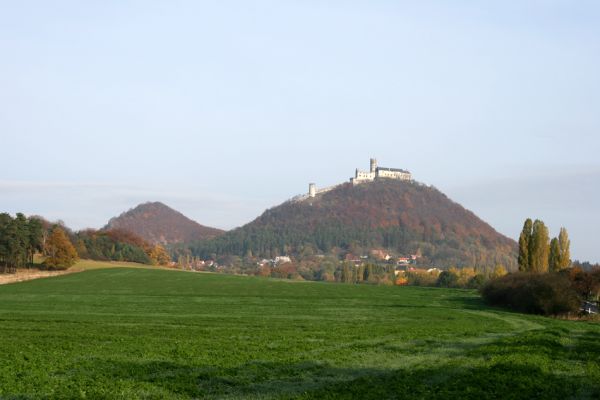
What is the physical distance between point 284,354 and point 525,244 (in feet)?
233

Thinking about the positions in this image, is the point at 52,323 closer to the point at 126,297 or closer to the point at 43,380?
the point at 43,380

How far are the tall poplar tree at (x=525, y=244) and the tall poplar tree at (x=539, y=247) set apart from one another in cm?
59

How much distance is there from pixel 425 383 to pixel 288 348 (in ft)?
31.3

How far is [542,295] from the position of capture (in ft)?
207

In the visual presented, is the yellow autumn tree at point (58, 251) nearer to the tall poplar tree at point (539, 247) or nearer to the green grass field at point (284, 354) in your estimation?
the green grass field at point (284, 354)

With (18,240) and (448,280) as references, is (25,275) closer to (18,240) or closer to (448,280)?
(18,240)

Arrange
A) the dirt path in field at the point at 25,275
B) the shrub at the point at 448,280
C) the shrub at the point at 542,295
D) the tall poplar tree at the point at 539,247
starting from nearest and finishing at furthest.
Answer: the shrub at the point at 542,295 → the tall poplar tree at the point at 539,247 → the dirt path in field at the point at 25,275 → the shrub at the point at 448,280

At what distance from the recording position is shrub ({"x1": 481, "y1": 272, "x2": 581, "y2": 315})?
62.2m

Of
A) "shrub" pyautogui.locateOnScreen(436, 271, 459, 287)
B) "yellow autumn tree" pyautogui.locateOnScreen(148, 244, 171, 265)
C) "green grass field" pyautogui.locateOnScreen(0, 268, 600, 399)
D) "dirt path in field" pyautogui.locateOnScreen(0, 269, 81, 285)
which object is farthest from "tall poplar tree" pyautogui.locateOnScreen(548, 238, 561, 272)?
"yellow autumn tree" pyautogui.locateOnScreen(148, 244, 171, 265)

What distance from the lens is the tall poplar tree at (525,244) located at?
3607 inches

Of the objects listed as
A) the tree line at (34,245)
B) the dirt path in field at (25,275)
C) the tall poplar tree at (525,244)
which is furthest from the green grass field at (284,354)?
the tree line at (34,245)

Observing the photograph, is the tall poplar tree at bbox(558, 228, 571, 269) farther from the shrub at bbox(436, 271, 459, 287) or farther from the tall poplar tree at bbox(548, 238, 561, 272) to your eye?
the shrub at bbox(436, 271, 459, 287)

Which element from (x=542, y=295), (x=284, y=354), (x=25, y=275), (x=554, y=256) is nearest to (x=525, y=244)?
(x=554, y=256)

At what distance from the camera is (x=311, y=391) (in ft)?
68.8
